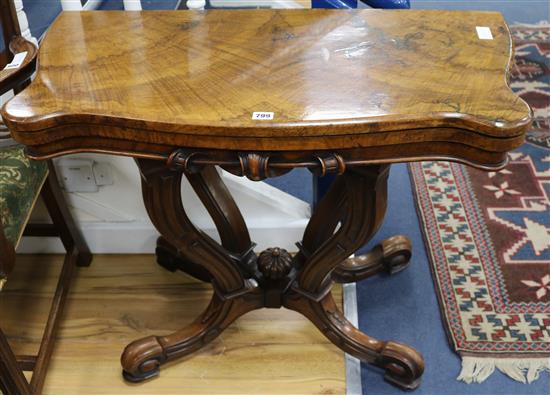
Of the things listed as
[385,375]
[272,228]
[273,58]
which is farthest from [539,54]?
[273,58]

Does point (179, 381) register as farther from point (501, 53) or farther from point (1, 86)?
point (501, 53)

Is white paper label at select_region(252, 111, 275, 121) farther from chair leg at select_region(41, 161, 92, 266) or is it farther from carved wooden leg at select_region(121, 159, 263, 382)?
chair leg at select_region(41, 161, 92, 266)

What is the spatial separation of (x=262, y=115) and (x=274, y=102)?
0.04m

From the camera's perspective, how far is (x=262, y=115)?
2.79 ft

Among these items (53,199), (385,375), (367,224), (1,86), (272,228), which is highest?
(1,86)

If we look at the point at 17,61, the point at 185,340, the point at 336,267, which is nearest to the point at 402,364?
the point at 336,267

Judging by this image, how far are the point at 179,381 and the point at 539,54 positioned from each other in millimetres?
2136

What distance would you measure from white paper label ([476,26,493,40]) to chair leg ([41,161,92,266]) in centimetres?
101

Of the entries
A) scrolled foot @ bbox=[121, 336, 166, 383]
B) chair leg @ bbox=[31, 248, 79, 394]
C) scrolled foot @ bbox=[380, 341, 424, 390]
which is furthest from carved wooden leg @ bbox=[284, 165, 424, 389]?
chair leg @ bbox=[31, 248, 79, 394]

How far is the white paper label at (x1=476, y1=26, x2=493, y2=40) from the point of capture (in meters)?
1.04

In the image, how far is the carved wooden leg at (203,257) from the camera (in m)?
1.13

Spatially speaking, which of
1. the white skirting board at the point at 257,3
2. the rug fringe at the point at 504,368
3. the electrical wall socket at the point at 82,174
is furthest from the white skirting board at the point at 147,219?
the white skirting board at the point at 257,3

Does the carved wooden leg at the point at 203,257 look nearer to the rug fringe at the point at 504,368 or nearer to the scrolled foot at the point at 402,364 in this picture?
the scrolled foot at the point at 402,364

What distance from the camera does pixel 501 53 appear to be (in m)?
0.99
